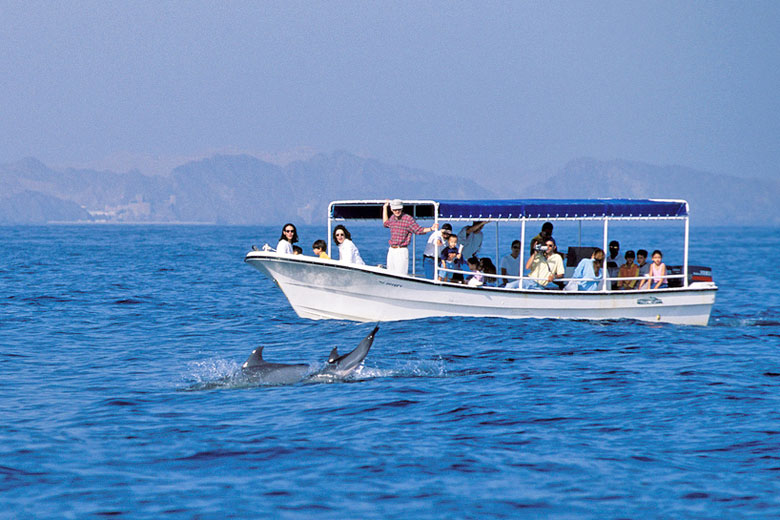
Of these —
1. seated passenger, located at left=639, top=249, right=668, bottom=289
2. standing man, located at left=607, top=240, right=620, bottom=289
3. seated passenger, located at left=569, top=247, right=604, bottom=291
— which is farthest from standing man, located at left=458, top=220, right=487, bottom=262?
seated passenger, located at left=639, top=249, right=668, bottom=289

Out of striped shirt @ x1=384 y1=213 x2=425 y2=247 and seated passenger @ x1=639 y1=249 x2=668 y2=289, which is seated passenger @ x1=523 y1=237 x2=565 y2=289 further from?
striped shirt @ x1=384 y1=213 x2=425 y2=247

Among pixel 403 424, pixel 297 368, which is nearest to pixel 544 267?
pixel 297 368

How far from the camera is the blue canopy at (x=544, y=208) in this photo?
19.2 metres

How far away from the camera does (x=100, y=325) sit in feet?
70.3

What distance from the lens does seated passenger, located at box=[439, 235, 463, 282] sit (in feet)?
62.7

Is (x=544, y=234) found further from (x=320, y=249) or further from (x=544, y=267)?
(x=320, y=249)

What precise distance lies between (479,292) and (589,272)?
2.47 metres

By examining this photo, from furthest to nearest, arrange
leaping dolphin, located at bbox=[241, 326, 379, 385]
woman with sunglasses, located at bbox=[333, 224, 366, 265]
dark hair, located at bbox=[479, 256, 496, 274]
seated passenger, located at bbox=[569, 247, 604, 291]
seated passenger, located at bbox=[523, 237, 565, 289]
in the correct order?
dark hair, located at bbox=[479, 256, 496, 274] < seated passenger, located at bbox=[523, 237, 565, 289] < seated passenger, located at bbox=[569, 247, 604, 291] < woman with sunglasses, located at bbox=[333, 224, 366, 265] < leaping dolphin, located at bbox=[241, 326, 379, 385]

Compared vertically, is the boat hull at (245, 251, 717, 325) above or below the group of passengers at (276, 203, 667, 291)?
below

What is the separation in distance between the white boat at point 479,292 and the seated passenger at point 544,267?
0.56m

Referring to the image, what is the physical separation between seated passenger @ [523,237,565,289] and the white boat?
561mm

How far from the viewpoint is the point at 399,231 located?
18.7 meters

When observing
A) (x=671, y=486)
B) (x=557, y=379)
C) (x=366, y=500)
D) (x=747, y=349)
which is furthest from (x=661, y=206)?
(x=366, y=500)

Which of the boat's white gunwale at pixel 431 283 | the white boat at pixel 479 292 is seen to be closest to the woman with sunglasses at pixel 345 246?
the boat's white gunwale at pixel 431 283
